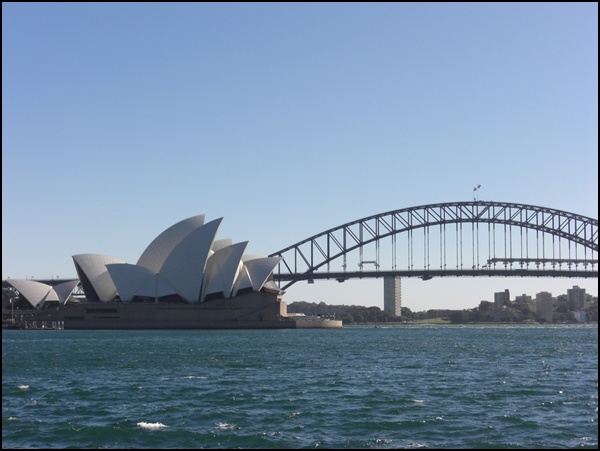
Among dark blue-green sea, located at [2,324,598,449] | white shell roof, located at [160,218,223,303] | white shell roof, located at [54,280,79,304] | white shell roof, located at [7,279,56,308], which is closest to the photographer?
dark blue-green sea, located at [2,324,598,449]

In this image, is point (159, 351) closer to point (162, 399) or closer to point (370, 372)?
point (370, 372)

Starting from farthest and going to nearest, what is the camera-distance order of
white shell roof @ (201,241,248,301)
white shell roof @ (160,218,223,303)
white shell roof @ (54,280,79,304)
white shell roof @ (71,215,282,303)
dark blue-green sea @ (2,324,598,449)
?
white shell roof @ (54,280,79,304), white shell roof @ (201,241,248,301), white shell roof @ (71,215,282,303), white shell roof @ (160,218,223,303), dark blue-green sea @ (2,324,598,449)

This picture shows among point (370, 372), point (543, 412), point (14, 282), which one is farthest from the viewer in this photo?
point (14, 282)

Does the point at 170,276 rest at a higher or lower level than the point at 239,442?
higher

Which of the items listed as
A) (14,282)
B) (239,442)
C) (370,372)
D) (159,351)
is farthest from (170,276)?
(239,442)

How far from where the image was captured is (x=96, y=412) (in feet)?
80.7

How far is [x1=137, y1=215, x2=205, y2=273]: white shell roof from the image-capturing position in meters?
98.7

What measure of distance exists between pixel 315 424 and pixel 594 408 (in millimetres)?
8054

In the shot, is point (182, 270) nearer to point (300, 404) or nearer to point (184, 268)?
point (184, 268)

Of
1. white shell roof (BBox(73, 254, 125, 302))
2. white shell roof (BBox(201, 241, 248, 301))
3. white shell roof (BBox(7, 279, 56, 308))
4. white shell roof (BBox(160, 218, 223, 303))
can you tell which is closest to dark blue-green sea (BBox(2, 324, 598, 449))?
white shell roof (BBox(160, 218, 223, 303))

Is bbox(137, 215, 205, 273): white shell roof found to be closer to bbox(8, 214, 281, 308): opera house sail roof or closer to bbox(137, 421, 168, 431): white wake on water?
bbox(8, 214, 281, 308): opera house sail roof

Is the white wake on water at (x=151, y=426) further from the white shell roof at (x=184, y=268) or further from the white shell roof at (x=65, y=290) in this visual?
the white shell roof at (x=65, y=290)

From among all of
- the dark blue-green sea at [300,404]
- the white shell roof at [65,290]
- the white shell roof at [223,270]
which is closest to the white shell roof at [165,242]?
the white shell roof at [223,270]

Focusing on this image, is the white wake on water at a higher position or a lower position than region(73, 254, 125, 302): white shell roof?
lower
